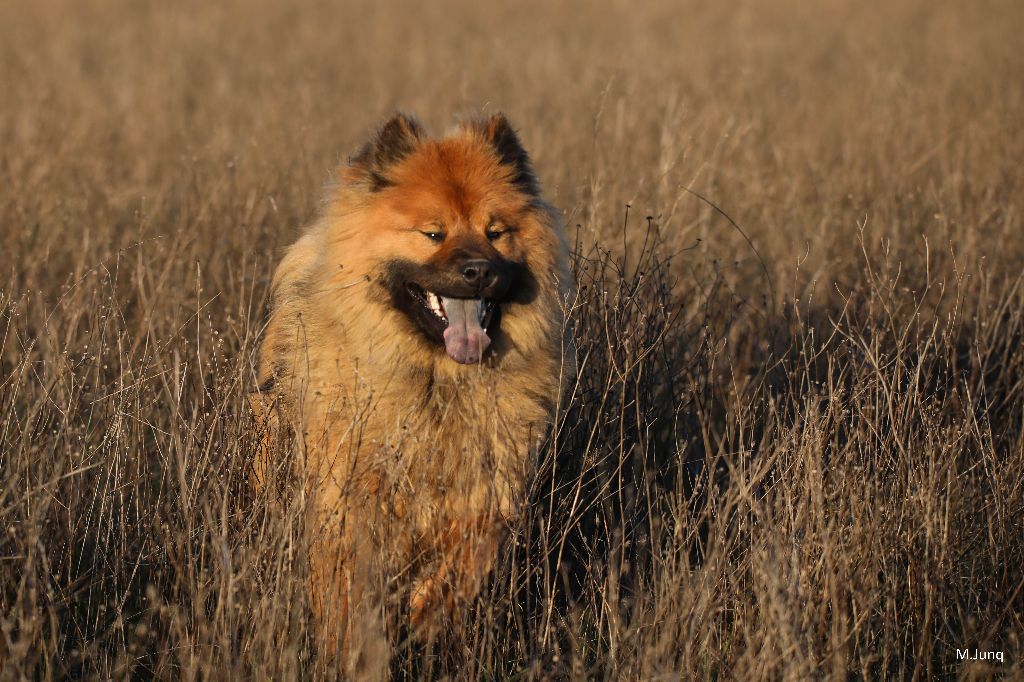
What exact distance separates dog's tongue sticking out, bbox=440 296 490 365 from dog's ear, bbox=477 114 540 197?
535mm

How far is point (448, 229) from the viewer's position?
3.59 meters

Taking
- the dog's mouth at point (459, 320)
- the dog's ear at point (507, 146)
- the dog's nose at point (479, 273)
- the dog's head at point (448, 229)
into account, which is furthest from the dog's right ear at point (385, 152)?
the dog's nose at point (479, 273)

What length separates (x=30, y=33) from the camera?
521 inches

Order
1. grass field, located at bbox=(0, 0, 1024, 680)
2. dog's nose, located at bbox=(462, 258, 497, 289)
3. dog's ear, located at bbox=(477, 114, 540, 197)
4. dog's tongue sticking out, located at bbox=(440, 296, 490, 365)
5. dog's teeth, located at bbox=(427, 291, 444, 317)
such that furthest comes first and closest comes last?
1. dog's ear, located at bbox=(477, 114, 540, 197)
2. dog's teeth, located at bbox=(427, 291, 444, 317)
3. dog's tongue sticking out, located at bbox=(440, 296, 490, 365)
4. dog's nose, located at bbox=(462, 258, 497, 289)
5. grass field, located at bbox=(0, 0, 1024, 680)

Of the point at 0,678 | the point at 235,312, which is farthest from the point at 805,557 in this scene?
the point at 235,312

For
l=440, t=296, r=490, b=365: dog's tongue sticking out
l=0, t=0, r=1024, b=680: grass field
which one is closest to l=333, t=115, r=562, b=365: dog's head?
l=440, t=296, r=490, b=365: dog's tongue sticking out

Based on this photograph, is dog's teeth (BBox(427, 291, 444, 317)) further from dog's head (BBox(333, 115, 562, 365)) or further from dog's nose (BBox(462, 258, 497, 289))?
dog's nose (BBox(462, 258, 497, 289))

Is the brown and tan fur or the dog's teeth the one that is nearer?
the brown and tan fur

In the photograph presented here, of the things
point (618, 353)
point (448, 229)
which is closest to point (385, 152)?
point (448, 229)

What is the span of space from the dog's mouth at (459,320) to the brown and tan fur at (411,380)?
7 centimetres

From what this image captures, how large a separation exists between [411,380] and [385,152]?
2.70 feet

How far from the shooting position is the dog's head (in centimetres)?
349

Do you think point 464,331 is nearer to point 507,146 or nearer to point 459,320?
point 459,320

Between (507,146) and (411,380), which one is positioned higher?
(507,146)
